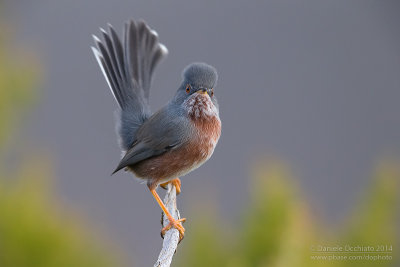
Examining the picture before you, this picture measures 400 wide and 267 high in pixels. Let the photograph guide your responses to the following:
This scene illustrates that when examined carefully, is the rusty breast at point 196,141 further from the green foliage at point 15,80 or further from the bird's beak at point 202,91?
the green foliage at point 15,80

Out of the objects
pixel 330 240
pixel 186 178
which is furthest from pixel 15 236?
pixel 186 178

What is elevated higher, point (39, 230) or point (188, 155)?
point (188, 155)

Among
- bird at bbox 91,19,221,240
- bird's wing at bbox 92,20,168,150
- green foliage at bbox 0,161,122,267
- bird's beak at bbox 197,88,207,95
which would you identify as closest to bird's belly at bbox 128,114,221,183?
bird at bbox 91,19,221,240

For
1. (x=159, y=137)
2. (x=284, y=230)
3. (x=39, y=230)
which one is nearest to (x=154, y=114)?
(x=159, y=137)

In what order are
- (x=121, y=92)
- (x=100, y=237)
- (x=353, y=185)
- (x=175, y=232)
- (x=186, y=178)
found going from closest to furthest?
(x=175, y=232) → (x=121, y=92) → (x=100, y=237) → (x=186, y=178) → (x=353, y=185)

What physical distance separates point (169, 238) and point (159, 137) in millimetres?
773

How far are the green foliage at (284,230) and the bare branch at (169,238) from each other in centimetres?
52

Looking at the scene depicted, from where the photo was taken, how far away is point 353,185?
40.8 feet

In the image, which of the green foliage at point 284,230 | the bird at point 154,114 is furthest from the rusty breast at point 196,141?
the green foliage at point 284,230

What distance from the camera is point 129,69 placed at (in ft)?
15.3

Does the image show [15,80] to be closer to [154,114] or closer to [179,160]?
[154,114]

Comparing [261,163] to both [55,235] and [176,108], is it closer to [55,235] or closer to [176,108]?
[176,108]

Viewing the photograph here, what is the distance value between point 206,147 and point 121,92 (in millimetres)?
1071

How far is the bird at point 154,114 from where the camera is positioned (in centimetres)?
398
